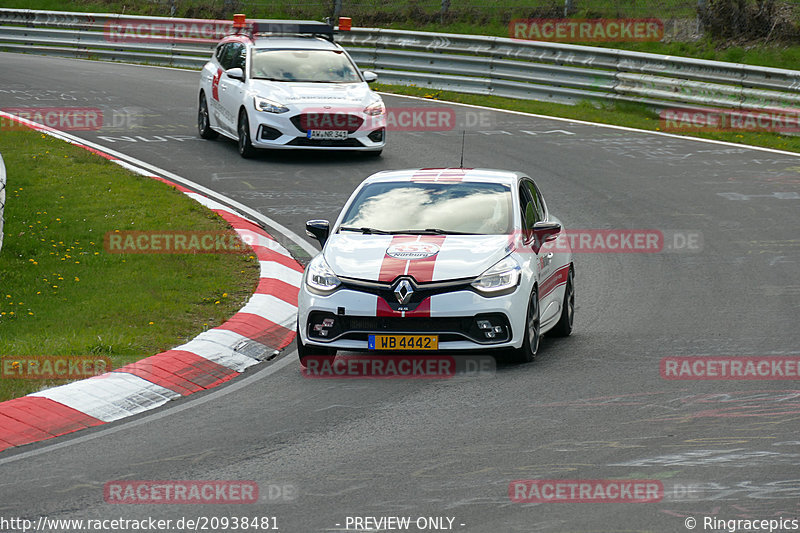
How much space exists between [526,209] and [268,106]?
8961 millimetres

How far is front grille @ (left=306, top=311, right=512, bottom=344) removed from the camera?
31.0 feet

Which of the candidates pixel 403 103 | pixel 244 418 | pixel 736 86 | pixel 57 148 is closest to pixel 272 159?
pixel 57 148

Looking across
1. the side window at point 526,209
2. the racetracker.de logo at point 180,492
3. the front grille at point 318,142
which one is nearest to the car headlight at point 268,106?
the front grille at point 318,142

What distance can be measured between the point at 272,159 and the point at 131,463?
13076 millimetres

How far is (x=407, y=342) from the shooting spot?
944cm

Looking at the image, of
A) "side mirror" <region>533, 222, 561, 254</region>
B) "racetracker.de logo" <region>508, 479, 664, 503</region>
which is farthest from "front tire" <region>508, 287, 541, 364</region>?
"racetracker.de logo" <region>508, 479, 664, 503</region>

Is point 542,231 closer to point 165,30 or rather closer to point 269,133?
point 269,133

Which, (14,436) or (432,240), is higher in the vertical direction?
(432,240)

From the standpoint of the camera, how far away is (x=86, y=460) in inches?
292

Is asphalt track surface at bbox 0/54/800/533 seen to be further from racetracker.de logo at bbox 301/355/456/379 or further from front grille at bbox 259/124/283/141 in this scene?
front grille at bbox 259/124/283/141

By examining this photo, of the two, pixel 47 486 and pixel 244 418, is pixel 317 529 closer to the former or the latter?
pixel 47 486

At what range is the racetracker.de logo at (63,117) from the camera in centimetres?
2222

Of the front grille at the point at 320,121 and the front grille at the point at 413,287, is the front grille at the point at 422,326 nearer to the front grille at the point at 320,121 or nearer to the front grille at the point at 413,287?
the front grille at the point at 413,287

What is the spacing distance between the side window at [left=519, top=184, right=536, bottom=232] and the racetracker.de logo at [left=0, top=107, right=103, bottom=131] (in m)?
12.4
